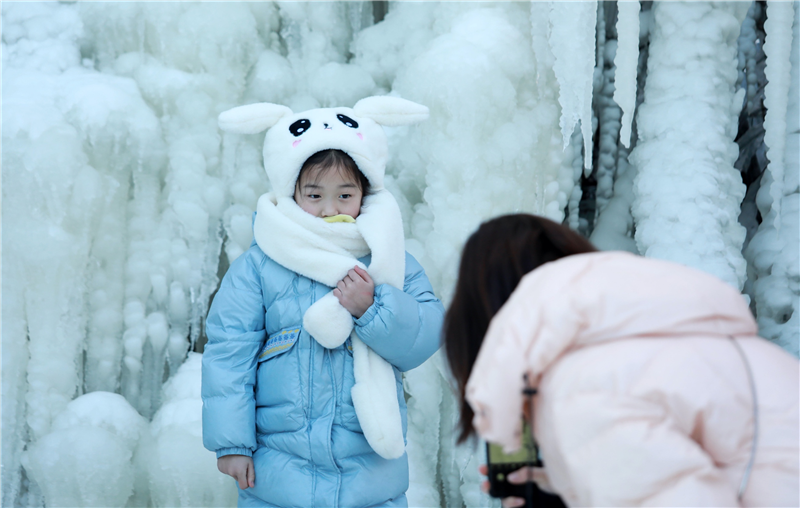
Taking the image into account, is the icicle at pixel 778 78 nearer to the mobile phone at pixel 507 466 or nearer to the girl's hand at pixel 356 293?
the girl's hand at pixel 356 293

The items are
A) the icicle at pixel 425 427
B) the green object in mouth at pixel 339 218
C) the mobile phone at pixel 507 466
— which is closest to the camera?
the mobile phone at pixel 507 466

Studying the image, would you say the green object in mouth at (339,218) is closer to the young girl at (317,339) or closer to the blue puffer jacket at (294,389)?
the young girl at (317,339)

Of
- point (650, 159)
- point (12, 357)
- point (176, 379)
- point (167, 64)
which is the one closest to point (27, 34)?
point (167, 64)

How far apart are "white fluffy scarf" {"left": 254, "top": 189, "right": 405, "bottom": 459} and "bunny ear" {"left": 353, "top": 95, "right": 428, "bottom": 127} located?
0.22 m

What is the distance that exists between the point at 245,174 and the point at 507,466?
1.64 metres

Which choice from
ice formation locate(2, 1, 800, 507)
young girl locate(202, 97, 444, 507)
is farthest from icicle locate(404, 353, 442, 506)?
young girl locate(202, 97, 444, 507)

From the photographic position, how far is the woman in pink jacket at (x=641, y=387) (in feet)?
2.37

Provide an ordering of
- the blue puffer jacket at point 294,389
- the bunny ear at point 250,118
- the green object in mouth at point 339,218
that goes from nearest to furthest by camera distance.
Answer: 1. the blue puffer jacket at point 294,389
2. the green object in mouth at point 339,218
3. the bunny ear at point 250,118

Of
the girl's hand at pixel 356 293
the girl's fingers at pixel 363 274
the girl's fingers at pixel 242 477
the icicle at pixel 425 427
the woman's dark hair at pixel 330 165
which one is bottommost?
the icicle at pixel 425 427

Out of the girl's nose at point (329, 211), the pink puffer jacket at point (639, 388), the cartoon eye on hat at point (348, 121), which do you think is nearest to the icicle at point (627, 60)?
the cartoon eye on hat at point (348, 121)

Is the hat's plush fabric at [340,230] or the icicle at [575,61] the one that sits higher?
the icicle at [575,61]

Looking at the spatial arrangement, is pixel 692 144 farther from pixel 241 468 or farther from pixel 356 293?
pixel 241 468

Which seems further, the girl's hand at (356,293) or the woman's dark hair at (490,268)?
the girl's hand at (356,293)

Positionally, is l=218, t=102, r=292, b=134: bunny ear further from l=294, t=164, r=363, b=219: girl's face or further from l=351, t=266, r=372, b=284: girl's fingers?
l=351, t=266, r=372, b=284: girl's fingers
